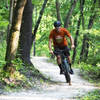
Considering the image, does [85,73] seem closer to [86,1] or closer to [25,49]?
[25,49]

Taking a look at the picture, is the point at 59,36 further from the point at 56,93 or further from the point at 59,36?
the point at 56,93

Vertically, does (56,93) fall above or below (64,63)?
below

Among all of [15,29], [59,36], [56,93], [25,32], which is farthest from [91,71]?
[15,29]

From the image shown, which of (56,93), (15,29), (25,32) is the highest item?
(15,29)

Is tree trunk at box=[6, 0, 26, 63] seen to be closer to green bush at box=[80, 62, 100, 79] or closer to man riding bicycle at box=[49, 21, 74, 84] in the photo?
man riding bicycle at box=[49, 21, 74, 84]

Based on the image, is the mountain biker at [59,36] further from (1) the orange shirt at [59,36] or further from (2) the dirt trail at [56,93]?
(2) the dirt trail at [56,93]

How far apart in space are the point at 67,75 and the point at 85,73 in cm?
515

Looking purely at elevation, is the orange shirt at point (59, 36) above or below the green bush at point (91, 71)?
above

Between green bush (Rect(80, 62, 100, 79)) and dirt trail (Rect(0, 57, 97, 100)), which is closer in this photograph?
dirt trail (Rect(0, 57, 97, 100))

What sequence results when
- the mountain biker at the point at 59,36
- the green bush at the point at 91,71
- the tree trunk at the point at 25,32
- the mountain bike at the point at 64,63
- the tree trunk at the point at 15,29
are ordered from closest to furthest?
the tree trunk at the point at 15,29, the mountain biker at the point at 59,36, the mountain bike at the point at 64,63, the tree trunk at the point at 25,32, the green bush at the point at 91,71

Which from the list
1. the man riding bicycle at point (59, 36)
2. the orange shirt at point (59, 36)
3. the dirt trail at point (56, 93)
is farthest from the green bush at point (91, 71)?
the orange shirt at point (59, 36)

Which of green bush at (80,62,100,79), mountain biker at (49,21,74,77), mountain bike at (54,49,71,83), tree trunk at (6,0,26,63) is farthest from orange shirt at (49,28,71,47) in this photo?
green bush at (80,62,100,79)

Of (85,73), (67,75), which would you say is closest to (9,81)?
(67,75)

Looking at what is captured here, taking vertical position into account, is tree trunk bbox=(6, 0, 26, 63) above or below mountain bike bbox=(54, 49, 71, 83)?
above
